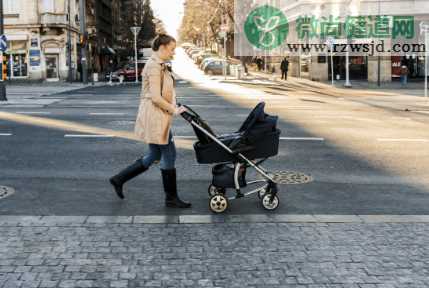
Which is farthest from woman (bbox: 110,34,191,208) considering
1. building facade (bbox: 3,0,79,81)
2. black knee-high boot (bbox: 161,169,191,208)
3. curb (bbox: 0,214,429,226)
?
building facade (bbox: 3,0,79,81)

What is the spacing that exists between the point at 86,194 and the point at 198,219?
1924mm

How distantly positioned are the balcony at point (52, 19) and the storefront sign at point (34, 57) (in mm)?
2287

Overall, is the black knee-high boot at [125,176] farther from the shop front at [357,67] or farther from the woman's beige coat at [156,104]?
the shop front at [357,67]

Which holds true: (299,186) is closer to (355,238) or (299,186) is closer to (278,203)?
(278,203)

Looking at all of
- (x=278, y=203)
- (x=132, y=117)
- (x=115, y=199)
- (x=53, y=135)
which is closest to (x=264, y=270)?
(x=278, y=203)

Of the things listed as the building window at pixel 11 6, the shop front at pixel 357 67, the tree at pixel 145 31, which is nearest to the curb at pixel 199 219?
the shop front at pixel 357 67

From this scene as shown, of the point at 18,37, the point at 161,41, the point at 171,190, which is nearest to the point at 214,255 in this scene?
the point at 171,190

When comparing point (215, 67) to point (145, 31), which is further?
point (145, 31)

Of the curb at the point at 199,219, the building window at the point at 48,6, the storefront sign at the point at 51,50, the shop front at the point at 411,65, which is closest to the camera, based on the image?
the curb at the point at 199,219

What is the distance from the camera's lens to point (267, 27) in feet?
195

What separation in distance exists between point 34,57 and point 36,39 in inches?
56.4

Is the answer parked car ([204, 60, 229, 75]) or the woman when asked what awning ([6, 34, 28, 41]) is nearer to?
parked car ([204, 60, 229, 75])

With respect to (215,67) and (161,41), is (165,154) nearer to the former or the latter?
(161,41)

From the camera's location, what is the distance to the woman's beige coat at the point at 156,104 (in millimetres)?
6621
